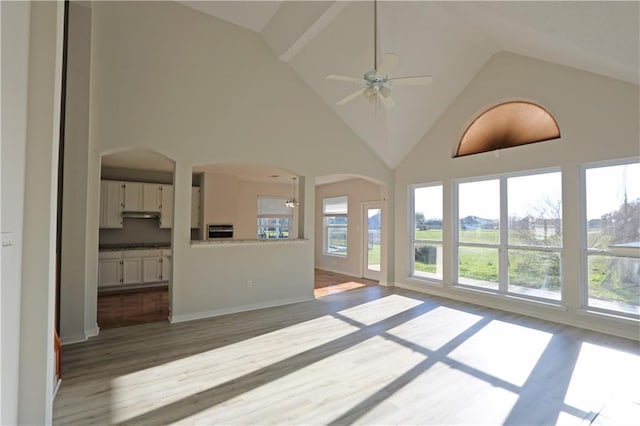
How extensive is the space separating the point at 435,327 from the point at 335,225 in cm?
539

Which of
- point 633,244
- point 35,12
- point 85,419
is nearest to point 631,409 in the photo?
point 633,244

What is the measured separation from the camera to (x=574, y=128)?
4523 millimetres

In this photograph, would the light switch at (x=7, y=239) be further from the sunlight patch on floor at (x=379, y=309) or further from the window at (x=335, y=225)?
the window at (x=335, y=225)

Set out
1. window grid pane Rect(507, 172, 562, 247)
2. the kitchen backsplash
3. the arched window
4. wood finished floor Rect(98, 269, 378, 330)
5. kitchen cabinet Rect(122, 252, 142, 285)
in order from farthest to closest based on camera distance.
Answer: the kitchen backsplash, kitchen cabinet Rect(122, 252, 142, 285), the arched window, window grid pane Rect(507, 172, 562, 247), wood finished floor Rect(98, 269, 378, 330)

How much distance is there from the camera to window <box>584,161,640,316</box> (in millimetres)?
4047

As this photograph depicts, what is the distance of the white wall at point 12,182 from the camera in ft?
5.66

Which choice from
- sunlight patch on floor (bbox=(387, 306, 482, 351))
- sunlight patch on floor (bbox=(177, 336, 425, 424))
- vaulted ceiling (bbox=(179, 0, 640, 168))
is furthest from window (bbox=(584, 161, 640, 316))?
sunlight patch on floor (bbox=(177, 336, 425, 424))

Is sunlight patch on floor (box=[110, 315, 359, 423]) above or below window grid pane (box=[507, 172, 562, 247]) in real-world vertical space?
below

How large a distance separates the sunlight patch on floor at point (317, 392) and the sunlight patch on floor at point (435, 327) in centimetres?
44

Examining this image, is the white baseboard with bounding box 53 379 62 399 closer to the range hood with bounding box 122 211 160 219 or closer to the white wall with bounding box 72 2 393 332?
the white wall with bounding box 72 2 393 332

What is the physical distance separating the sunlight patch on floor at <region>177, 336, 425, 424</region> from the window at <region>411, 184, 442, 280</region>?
3.38m

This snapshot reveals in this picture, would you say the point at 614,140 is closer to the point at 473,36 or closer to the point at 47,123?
the point at 473,36

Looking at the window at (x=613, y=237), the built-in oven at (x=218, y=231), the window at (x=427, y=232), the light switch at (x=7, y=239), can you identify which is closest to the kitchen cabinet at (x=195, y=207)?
the built-in oven at (x=218, y=231)

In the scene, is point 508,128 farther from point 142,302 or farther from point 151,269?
point 151,269
